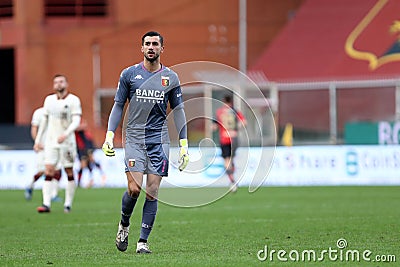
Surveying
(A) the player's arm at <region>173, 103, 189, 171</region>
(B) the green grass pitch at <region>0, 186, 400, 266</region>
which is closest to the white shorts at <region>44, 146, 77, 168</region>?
(B) the green grass pitch at <region>0, 186, 400, 266</region>

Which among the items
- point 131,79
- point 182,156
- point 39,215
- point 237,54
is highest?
point 237,54

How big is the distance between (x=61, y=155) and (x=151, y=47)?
7717 mm

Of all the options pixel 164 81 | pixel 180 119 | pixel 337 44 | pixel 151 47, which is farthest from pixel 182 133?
pixel 337 44

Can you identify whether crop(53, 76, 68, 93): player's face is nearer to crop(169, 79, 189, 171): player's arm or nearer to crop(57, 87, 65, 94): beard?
crop(57, 87, 65, 94): beard

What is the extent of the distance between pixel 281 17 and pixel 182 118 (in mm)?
31576

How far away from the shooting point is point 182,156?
11469mm

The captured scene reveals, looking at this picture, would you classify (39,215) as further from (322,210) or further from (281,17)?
(281,17)

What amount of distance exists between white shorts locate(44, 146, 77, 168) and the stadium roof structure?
18.2m

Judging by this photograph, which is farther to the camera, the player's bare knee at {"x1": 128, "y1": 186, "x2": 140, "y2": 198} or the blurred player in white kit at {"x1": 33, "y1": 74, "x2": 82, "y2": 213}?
the blurred player in white kit at {"x1": 33, "y1": 74, "x2": 82, "y2": 213}

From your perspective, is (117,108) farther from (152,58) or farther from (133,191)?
(133,191)

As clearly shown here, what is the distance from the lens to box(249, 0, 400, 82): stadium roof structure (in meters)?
36.2

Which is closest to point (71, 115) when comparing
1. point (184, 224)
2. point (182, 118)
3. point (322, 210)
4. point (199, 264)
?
point (184, 224)

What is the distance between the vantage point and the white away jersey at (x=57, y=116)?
18.2 metres

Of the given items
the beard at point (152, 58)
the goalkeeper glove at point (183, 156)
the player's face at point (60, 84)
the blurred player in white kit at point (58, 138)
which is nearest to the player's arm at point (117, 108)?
the beard at point (152, 58)
